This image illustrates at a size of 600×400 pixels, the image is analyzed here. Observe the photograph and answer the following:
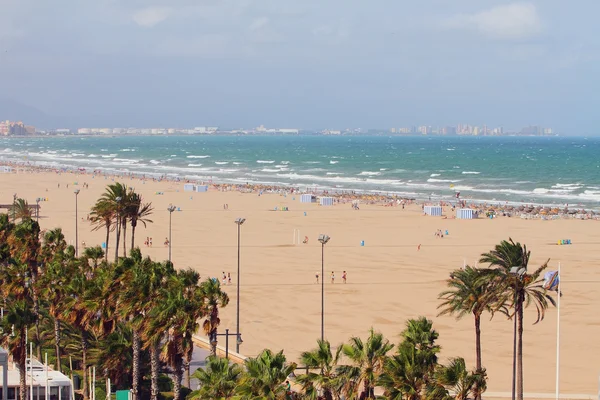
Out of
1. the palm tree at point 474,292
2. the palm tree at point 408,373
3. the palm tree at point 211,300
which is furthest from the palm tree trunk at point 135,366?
the palm tree at point 408,373

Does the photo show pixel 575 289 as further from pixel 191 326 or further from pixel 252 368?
pixel 252 368

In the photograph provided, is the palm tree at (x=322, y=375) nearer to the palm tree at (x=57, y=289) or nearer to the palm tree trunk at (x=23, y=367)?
Result: the palm tree trunk at (x=23, y=367)

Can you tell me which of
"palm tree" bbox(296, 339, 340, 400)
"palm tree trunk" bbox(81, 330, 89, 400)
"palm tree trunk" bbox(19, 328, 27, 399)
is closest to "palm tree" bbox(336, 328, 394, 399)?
"palm tree" bbox(296, 339, 340, 400)

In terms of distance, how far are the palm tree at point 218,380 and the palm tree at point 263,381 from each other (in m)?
0.53

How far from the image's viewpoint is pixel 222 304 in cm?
2505

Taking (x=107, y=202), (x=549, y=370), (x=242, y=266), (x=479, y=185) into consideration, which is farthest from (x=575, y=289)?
(x=479, y=185)

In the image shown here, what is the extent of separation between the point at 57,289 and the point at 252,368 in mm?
12829

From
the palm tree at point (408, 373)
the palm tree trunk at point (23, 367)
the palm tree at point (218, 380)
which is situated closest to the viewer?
the palm tree at point (218, 380)

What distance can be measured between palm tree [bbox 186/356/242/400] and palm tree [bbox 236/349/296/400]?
1.73 feet

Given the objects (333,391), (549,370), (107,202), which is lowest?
(549,370)

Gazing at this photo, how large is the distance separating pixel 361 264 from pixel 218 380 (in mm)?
38211

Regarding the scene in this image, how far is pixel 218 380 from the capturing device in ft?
61.3

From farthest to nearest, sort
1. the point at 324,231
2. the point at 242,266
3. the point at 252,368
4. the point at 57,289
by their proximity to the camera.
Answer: the point at 324,231 → the point at 242,266 → the point at 57,289 → the point at 252,368

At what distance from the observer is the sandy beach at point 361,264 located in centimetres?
3609
